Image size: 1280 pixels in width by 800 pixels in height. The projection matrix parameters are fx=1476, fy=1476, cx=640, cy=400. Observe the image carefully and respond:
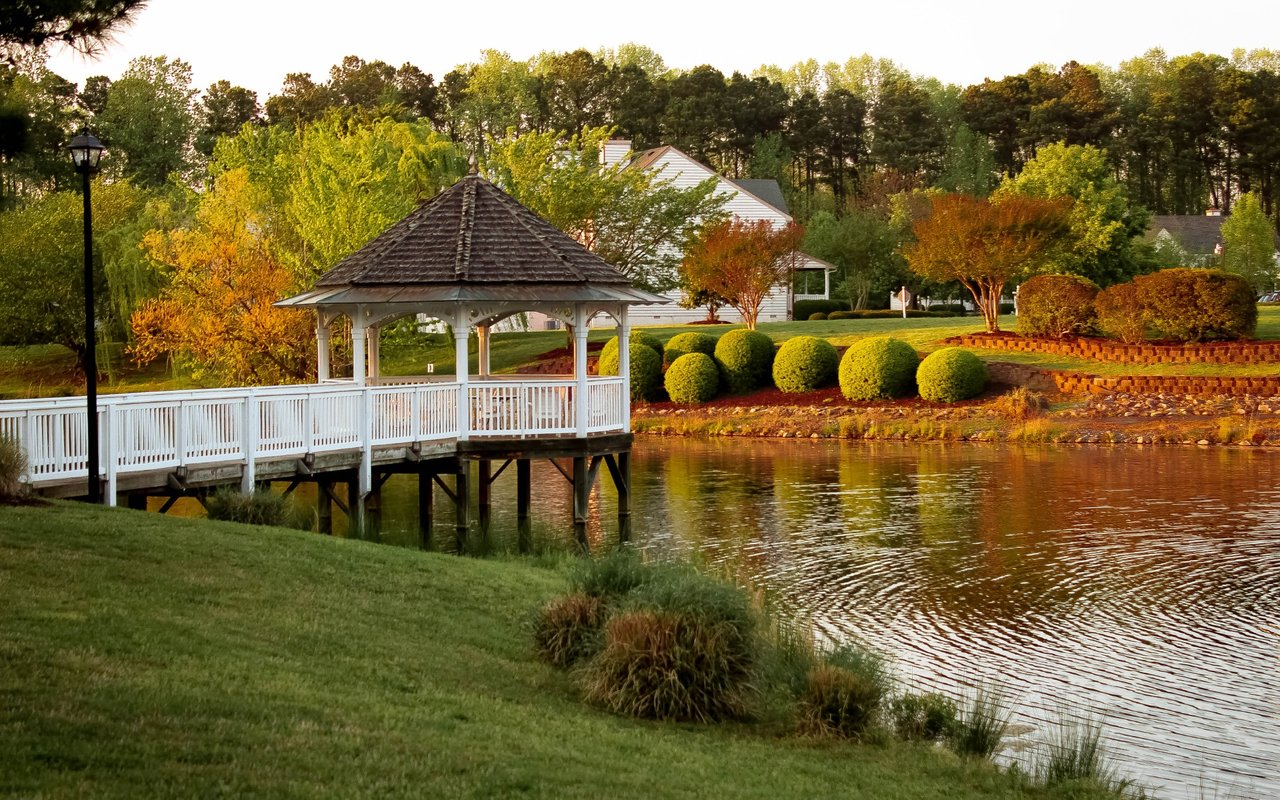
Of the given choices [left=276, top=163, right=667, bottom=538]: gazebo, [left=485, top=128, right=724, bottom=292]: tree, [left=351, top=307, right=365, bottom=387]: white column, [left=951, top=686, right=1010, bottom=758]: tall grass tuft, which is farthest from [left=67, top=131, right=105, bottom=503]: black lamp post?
[left=485, top=128, right=724, bottom=292]: tree

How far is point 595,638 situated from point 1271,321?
4041 centimetres

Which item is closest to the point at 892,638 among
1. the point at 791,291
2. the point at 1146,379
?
the point at 1146,379

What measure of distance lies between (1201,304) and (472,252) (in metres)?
25.3

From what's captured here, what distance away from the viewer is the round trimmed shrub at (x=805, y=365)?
140 ft

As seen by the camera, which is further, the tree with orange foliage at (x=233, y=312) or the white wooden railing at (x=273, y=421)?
the tree with orange foliage at (x=233, y=312)

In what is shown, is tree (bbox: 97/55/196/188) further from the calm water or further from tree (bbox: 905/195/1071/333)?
the calm water

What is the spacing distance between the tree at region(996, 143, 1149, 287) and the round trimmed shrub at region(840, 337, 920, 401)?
16706mm

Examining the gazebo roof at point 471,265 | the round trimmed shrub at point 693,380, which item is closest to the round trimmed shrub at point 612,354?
the round trimmed shrub at point 693,380

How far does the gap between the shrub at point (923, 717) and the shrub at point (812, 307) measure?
53.3m

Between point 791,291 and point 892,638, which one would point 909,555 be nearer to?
point 892,638

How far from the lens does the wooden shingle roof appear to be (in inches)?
882

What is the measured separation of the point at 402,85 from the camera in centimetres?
9062

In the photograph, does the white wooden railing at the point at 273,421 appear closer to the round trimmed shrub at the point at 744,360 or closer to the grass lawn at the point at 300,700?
the grass lawn at the point at 300,700

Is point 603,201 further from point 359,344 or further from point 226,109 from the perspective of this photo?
point 226,109
